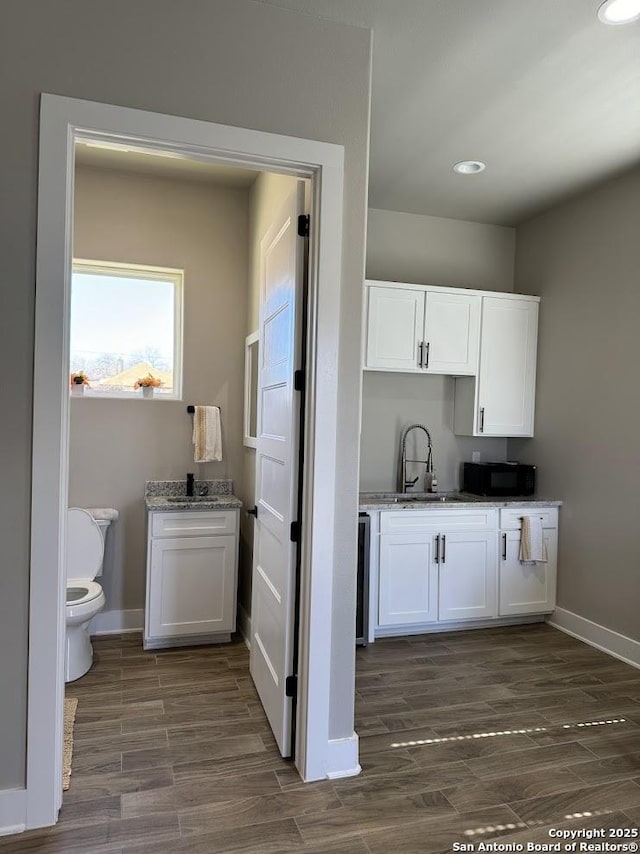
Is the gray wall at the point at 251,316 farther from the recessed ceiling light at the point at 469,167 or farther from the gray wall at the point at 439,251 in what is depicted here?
the recessed ceiling light at the point at 469,167

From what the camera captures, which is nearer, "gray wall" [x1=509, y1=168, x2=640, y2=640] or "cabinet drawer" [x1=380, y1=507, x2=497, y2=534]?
"gray wall" [x1=509, y1=168, x2=640, y2=640]

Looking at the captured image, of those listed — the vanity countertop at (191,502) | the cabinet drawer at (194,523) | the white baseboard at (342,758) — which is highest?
the vanity countertop at (191,502)

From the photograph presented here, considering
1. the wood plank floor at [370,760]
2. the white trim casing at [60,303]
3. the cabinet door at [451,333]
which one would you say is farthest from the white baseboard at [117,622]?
the cabinet door at [451,333]

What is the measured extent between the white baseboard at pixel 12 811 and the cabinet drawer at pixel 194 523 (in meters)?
1.57

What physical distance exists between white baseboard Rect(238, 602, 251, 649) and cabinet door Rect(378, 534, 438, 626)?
2.70ft

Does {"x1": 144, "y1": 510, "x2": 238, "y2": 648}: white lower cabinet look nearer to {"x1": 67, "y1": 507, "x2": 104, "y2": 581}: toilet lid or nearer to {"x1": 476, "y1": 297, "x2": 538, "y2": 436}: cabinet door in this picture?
{"x1": 67, "y1": 507, "x2": 104, "y2": 581}: toilet lid

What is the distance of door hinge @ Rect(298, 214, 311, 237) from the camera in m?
2.29

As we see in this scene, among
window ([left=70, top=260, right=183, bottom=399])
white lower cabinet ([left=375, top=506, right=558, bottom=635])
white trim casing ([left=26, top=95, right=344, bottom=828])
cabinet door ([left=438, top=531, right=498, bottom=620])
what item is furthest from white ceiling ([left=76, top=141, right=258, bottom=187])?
cabinet door ([left=438, top=531, right=498, bottom=620])

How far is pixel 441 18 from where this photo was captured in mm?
2205

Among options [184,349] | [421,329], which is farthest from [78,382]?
[421,329]

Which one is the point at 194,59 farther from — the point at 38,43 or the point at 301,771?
the point at 301,771

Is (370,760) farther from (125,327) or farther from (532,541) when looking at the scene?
(125,327)

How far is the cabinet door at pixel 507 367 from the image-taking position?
165 inches

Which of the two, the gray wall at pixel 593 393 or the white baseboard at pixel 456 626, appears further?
the white baseboard at pixel 456 626
